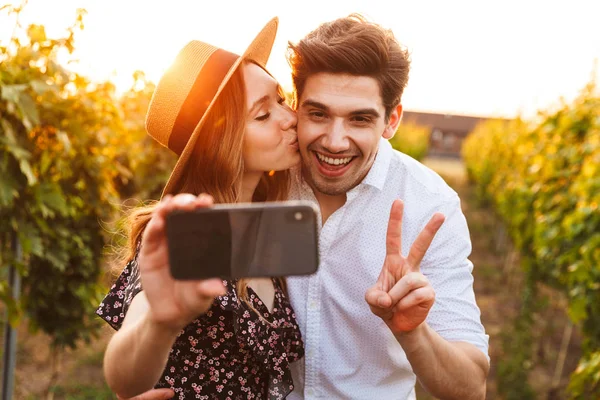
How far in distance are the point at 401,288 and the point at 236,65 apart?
0.91 m

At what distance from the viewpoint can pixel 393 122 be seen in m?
2.62

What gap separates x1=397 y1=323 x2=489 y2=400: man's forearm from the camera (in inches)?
69.7

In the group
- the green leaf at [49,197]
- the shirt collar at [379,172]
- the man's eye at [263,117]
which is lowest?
the green leaf at [49,197]

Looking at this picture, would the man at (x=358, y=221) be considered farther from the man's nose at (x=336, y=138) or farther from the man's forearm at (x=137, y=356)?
the man's forearm at (x=137, y=356)

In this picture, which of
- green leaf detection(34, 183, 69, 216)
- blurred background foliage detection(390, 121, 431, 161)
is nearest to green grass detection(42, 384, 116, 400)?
green leaf detection(34, 183, 69, 216)

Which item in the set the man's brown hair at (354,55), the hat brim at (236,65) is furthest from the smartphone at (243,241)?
the man's brown hair at (354,55)

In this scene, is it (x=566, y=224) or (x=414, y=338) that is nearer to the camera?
(x=414, y=338)

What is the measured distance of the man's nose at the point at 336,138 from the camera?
227 cm

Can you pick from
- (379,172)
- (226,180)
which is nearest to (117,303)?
(226,180)

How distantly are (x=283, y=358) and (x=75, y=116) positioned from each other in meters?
2.44

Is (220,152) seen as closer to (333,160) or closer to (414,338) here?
(333,160)

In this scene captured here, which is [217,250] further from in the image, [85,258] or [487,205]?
[487,205]

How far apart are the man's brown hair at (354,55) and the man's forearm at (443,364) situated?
1000 millimetres

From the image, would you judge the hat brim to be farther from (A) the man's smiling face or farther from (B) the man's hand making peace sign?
(B) the man's hand making peace sign
